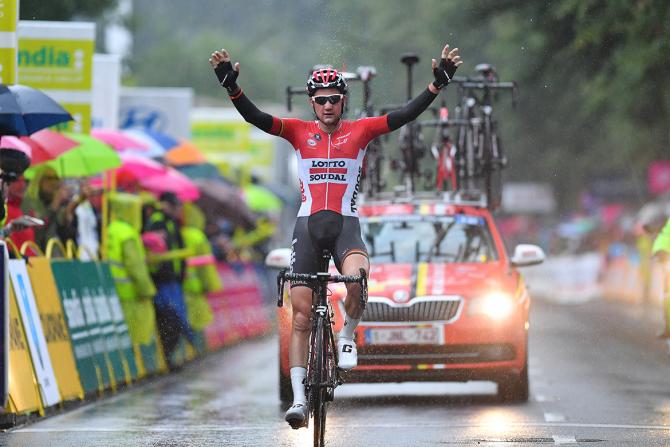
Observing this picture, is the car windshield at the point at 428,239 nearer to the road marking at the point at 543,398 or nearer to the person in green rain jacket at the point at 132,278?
the road marking at the point at 543,398

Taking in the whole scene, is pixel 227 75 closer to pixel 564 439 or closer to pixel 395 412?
pixel 564 439

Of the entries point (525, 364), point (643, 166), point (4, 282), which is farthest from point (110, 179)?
point (643, 166)

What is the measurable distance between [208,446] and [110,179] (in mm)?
9981

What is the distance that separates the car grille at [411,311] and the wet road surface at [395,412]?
28.5 inches

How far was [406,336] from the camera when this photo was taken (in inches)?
562

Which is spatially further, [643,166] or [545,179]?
[545,179]

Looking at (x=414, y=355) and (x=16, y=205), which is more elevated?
(x=16, y=205)

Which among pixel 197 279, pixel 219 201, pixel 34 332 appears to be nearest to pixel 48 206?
pixel 34 332

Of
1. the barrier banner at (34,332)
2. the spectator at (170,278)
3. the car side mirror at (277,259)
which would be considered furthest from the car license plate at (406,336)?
the spectator at (170,278)

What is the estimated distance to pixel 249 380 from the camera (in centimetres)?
1820

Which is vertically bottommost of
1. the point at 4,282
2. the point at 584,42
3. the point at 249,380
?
the point at 249,380

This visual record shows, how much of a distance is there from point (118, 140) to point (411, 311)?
7.85 metres

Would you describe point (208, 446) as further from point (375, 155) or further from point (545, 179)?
point (545, 179)

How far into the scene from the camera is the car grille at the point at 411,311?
46.9 ft
